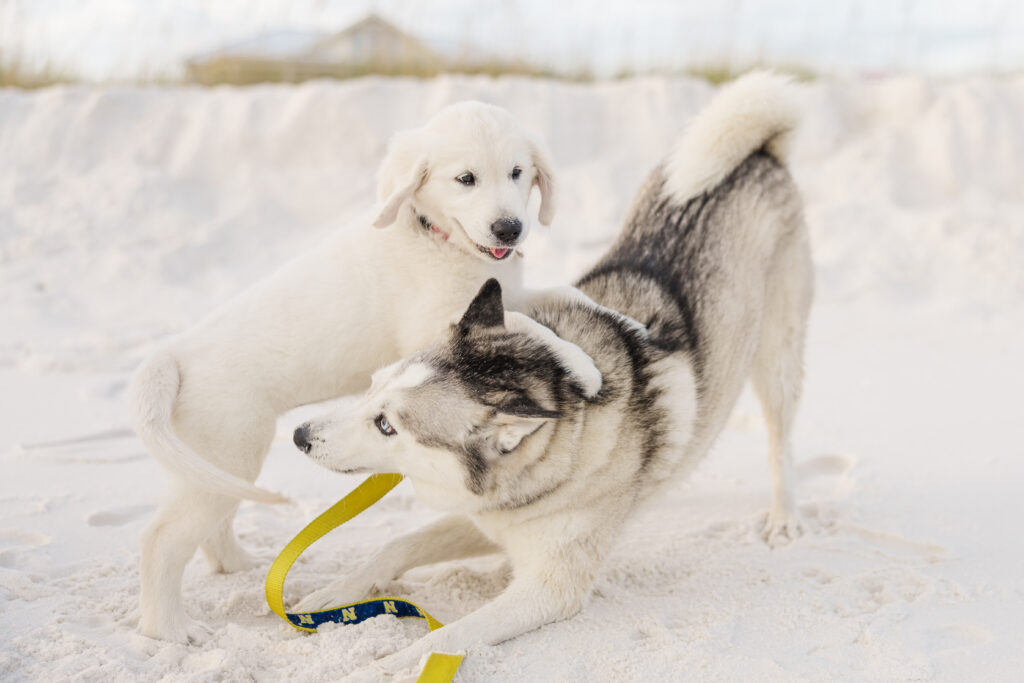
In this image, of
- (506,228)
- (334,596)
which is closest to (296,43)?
(506,228)

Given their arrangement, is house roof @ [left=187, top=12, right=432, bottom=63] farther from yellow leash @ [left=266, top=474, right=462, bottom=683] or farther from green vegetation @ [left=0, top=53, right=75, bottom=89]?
yellow leash @ [left=266, top=474, right=462, bottom=683]

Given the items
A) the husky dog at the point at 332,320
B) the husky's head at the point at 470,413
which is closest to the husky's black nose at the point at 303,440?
the husky's head at the point at 470,413

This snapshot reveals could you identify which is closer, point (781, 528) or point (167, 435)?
point (167, 435)

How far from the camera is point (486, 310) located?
8.28 ft

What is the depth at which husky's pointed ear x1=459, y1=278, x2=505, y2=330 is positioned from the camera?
99.2 inches

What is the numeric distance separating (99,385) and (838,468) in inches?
144

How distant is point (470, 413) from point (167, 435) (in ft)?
2.62

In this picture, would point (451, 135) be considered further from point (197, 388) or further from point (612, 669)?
point (612, 669)

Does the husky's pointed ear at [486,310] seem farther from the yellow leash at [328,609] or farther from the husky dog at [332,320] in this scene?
the yellow leash at [328,609]

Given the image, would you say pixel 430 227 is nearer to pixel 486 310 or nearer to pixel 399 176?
pixel 399 176

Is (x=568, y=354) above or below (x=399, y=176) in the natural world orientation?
below

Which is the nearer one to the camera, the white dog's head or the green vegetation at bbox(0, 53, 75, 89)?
the white dog's head

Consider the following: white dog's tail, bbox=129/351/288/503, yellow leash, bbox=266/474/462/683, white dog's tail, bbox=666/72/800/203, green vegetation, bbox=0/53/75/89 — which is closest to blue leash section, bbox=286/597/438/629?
yellow leash, bbox=266/474/462/683

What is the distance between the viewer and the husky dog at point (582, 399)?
2.44m
